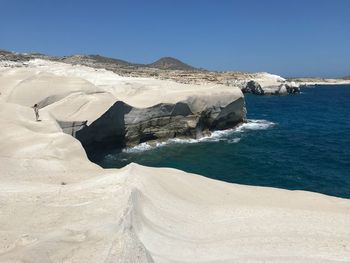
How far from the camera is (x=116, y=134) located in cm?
3428

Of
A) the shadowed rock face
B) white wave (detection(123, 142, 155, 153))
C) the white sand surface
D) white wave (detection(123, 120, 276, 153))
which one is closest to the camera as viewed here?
the white sand surface

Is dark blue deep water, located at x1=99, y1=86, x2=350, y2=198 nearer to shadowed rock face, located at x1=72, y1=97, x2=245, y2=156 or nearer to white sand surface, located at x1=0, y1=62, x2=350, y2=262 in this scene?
shadowed rock face, located at x1=72, y1=97, x2=245, y2=156

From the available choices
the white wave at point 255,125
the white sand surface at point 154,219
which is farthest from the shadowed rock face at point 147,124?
the white sand surface at point 154,219

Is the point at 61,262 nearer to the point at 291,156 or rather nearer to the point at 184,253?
the point at 184,253

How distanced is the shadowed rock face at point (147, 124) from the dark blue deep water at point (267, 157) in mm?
1226

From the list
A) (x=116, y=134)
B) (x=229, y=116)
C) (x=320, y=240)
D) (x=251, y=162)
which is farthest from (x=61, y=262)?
(x=229, y=116)

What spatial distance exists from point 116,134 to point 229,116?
15.4m

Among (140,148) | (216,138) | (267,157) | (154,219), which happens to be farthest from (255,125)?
(154,219)

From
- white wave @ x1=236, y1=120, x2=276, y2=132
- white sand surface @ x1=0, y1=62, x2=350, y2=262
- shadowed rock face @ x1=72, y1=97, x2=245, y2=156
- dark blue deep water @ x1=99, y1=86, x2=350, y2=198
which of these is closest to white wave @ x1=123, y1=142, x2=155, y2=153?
dark blue deep water @ x1=99, y1=86, x2=350, y2=198

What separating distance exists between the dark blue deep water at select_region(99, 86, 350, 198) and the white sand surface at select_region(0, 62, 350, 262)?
12427mm

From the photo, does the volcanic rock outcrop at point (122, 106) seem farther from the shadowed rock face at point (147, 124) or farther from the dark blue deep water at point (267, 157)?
the dark blue deep water at point (267, 157)

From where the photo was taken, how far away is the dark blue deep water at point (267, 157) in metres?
26.6

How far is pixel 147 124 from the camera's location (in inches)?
1436

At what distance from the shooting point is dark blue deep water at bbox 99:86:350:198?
26.6 meters
